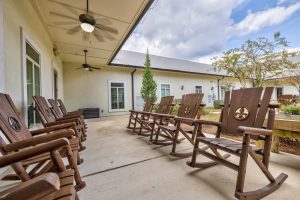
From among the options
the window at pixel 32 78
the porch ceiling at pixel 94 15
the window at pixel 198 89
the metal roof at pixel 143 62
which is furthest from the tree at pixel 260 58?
the window at pixel 32 78

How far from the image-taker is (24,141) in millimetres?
1226

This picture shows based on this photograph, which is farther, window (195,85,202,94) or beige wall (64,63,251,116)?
window (195,85,202,94)

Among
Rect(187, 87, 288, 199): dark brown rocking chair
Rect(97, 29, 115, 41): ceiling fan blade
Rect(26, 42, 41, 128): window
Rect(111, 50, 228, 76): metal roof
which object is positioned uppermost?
Rect(111, 50, 228, 76): metal roof

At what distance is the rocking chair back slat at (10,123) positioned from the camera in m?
1.43

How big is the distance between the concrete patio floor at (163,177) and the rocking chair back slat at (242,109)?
60 centimetres

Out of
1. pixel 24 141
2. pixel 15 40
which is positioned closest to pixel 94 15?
pixel 15 40

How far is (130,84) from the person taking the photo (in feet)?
30.9

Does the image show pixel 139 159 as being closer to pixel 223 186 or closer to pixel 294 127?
pixel 223 186

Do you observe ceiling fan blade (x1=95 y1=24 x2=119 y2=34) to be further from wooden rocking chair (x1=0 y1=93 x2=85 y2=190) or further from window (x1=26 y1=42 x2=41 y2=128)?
wooden rocking chair (x1=0 y1=93 x2=85 y2=190)

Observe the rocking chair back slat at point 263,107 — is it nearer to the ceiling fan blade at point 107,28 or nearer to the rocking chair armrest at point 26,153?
the rocking chair armrest at point 26,153

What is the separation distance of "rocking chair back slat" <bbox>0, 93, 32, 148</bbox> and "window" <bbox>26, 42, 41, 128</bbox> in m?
1.37

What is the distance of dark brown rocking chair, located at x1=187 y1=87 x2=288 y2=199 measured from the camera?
1407 mm

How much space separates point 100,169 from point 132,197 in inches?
31.2

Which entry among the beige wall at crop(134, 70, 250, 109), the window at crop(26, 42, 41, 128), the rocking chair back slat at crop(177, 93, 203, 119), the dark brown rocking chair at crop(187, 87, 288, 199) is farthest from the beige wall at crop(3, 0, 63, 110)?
the beige wall at crop(134, 70, 250, 109)
